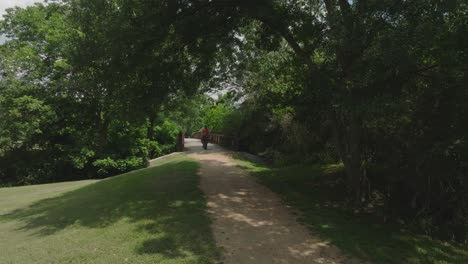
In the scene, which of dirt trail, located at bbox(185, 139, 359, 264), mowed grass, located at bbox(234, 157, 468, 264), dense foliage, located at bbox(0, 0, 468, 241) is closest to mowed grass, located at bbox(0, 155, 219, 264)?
dirt trail, located at bbox(185, 139, 359, 264)

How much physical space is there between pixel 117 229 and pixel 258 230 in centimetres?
283

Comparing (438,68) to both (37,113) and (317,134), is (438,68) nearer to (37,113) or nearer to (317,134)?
(317,134)

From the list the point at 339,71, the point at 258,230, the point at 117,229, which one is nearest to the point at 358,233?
the point at 258,230

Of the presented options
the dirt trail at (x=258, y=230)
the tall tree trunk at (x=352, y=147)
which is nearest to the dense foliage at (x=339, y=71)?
the tall tree trunk at (x=352, y=147)

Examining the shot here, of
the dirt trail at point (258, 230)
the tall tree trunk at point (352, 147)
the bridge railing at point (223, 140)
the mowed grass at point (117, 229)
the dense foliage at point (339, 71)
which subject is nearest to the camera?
the dirt trail at point (258, 230)

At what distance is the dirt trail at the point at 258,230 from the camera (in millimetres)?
5617

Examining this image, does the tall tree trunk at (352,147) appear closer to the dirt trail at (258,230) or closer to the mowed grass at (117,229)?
the dirt trail at (258,230)

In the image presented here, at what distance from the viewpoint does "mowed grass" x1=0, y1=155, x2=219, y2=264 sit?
5742 millimetres

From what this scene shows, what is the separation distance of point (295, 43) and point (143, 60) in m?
4.23

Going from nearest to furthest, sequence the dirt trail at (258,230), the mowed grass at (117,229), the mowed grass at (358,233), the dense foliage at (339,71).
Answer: the dirt trail at (258,230), the mowed grass at (117,229), the mowed grass at (358,233), the dense foliage at (339,71)

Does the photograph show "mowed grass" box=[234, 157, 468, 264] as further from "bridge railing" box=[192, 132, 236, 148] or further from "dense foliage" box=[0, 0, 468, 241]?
"bridge railing" box=[192, 132, 236, 148]

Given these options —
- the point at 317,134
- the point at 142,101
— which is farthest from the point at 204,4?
the point at 317,134

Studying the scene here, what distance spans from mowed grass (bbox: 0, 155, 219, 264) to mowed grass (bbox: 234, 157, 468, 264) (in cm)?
238

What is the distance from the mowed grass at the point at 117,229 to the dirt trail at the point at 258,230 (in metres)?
0.32
